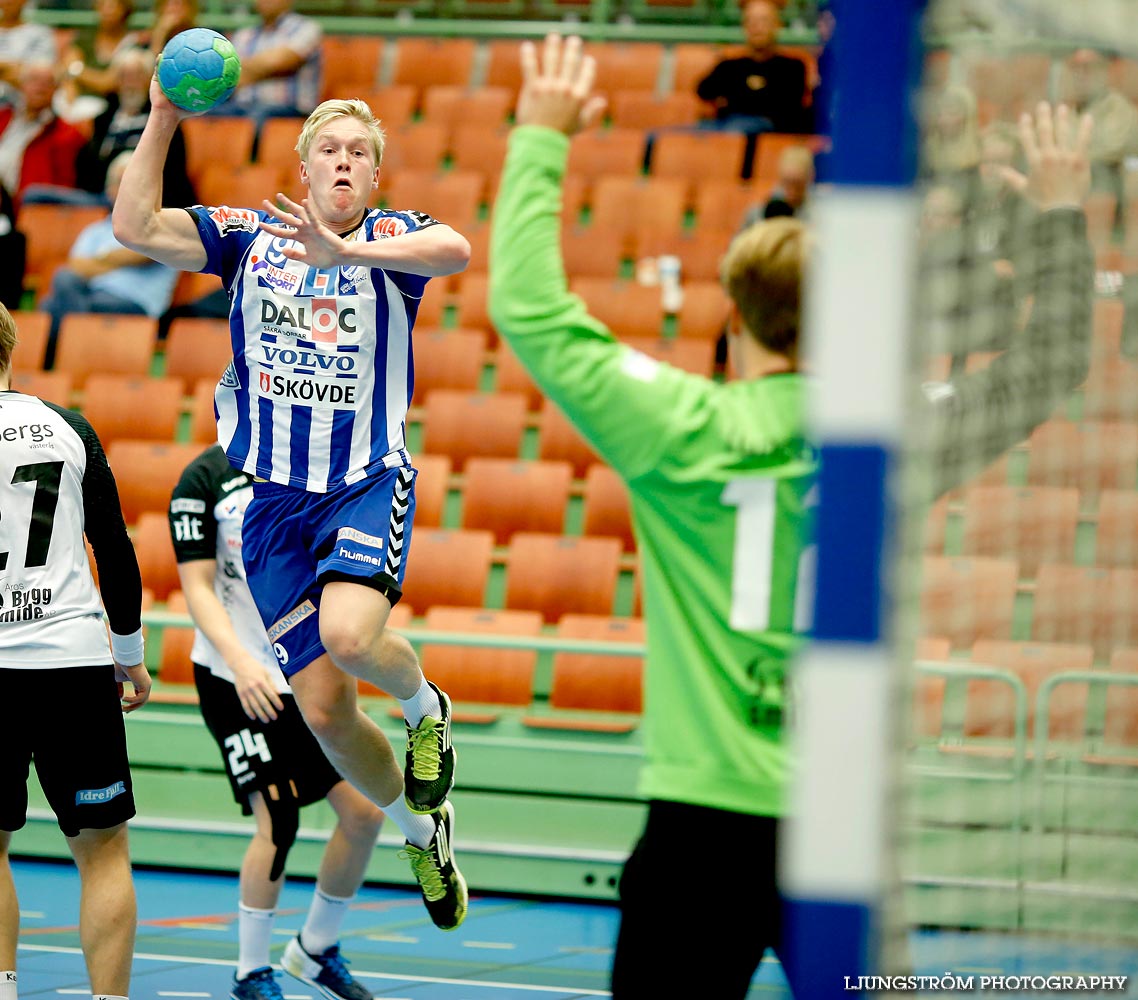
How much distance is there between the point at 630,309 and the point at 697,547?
7395 mm

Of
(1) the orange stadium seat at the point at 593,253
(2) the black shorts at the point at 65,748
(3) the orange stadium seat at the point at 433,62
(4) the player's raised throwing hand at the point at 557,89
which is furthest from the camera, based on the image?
(3) the orange stadium seat at the point at 433,62

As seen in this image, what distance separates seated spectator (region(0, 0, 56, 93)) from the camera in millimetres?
13000

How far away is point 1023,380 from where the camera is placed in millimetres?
3111

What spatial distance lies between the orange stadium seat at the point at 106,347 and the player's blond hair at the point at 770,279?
8.34 m

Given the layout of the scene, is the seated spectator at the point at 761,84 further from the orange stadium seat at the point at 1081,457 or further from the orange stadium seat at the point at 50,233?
the orange stadium seat at the point at 1081,457

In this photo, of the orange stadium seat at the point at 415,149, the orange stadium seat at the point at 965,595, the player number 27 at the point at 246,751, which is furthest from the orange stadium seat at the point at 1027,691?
the orange stadium seat at the point at 415,149

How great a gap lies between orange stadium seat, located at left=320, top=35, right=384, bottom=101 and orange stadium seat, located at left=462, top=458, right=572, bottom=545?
534cm

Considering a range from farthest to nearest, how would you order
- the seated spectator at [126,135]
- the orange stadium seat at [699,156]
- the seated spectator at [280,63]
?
the seated spectator at [280,63] → the orange stadium seat at [699,156] → the seated spectator at [126,135]

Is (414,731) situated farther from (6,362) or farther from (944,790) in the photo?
(944,790)

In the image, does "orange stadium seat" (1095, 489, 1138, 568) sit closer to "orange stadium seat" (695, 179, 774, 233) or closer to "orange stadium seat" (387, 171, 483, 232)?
"orange stadium seat" (695, 179, 774, 233)

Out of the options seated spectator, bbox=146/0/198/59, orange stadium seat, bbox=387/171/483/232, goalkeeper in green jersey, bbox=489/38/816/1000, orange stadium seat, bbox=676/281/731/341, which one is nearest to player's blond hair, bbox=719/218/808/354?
goalkeeper in green jersey, bbox=489/38/816/1000

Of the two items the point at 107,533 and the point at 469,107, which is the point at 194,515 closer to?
the point at 107,533

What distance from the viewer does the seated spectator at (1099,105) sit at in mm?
3191

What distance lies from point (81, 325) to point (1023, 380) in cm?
884
